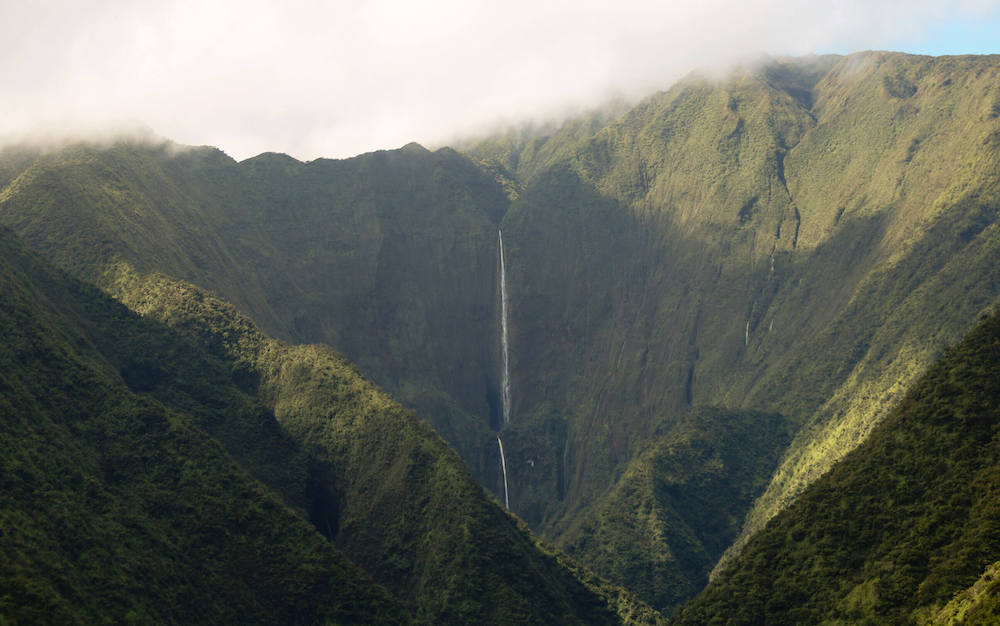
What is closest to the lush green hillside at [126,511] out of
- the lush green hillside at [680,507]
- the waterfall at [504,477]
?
the lush green hillside at [680,507]

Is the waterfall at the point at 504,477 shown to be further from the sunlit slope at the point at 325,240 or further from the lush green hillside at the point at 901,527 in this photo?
the lush green hillside at the point at 901,527

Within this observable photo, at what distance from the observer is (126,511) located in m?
65.7

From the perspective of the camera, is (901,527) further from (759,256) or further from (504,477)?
(759,256)

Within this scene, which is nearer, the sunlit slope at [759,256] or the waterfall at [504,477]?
the sunlit slope at [759,256]

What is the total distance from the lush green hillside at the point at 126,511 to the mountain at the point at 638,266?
70.4ft

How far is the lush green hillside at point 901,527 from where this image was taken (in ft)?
155

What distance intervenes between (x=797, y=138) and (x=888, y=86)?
1372 cm

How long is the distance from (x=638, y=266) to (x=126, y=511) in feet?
316

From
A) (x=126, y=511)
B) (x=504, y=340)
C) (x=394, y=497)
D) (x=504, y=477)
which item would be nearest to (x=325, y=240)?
(x=504, y=340)

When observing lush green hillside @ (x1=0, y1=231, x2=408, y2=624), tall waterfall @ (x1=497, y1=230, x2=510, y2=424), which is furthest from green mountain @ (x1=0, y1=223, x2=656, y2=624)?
tall waterfall @ (x1=497, y1=230, x2=510, y2=424)

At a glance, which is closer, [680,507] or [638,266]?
[680,507]

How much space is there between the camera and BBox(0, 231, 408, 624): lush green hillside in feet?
191

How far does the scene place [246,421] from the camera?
3361 inches

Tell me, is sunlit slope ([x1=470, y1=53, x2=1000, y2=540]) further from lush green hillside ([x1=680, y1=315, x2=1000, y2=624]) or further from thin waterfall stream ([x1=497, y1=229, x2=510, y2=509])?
lush green hillside ([x1=680, y1=315, x2=1000, y2=624])
